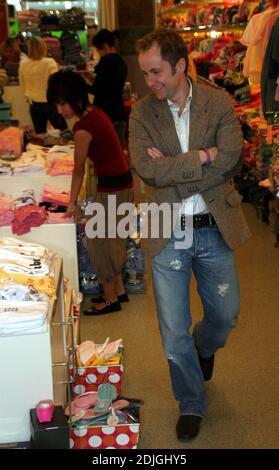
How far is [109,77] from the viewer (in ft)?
27.9

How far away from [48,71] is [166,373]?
622cm

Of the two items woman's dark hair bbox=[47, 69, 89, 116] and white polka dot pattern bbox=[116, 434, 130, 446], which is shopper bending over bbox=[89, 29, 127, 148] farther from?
white polka dot pattern bbox=[116, 434, 130, 446]

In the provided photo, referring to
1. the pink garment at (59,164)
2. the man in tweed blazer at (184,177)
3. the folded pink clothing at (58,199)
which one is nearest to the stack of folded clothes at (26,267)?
the man in tweed blazer at (184,177)

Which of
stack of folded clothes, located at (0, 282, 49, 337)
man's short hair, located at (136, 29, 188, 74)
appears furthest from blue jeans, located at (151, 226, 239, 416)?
man's short hair, located at (136, 29, 188, 74)

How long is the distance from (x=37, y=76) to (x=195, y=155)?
265 inches

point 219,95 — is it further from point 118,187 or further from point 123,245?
point 123,245

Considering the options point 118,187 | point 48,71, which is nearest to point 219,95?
point 118,187

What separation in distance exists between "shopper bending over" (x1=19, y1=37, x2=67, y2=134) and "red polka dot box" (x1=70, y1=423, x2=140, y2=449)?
6652 millimetres

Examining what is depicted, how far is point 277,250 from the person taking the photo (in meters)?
6.27

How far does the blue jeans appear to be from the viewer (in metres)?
3.15

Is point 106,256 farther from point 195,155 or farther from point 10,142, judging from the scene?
point 195,155

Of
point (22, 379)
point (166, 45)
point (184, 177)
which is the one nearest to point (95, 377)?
point (22, 379)

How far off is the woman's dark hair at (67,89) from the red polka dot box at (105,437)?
7.07 feet

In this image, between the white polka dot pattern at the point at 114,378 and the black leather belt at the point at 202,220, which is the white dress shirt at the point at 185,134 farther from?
the white polka dot pattern at the point at 114,378
